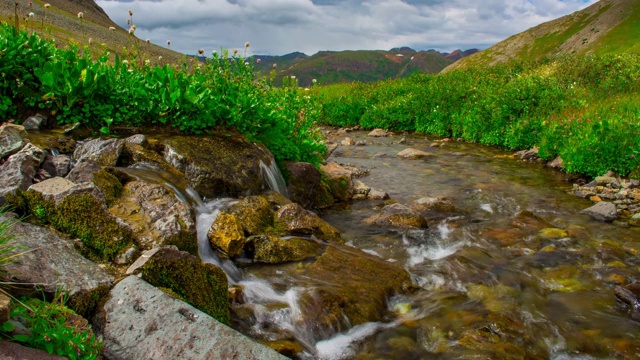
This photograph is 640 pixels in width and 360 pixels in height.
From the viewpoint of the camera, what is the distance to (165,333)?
142 inches

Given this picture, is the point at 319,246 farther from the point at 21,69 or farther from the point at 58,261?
the point at 21,69

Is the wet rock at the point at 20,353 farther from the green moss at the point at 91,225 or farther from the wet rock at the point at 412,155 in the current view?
the wet rock at the point at 412,155

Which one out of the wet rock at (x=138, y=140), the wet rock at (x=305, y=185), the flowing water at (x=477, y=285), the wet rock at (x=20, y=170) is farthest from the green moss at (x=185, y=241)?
the wet rock at (x=305, y=185)

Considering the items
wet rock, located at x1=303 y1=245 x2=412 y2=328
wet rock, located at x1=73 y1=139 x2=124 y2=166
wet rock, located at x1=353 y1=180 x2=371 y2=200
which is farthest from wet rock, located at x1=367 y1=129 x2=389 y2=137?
wet rock, located at x1=73 y1=139 x2=124 y2=166

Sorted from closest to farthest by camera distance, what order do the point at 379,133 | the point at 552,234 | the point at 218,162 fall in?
the point at 218,162, the point at 552,234, the point at 379,133

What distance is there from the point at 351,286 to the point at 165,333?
3.27 metres

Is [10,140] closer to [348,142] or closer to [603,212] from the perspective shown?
[603,212]

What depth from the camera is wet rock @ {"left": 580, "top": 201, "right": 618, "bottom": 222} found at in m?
10.2

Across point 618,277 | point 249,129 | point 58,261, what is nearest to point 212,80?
point 249,129

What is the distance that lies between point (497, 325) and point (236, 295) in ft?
11.3

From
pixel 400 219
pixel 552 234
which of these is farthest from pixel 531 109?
pixel 400 219

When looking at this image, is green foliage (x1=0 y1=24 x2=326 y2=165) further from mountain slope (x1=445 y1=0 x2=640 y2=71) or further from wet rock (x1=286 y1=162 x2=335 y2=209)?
mountain slope (x1=445 y1=0 x2=640 y2=71)

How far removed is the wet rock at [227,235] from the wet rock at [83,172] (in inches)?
71.1

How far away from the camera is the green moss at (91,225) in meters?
5.05
